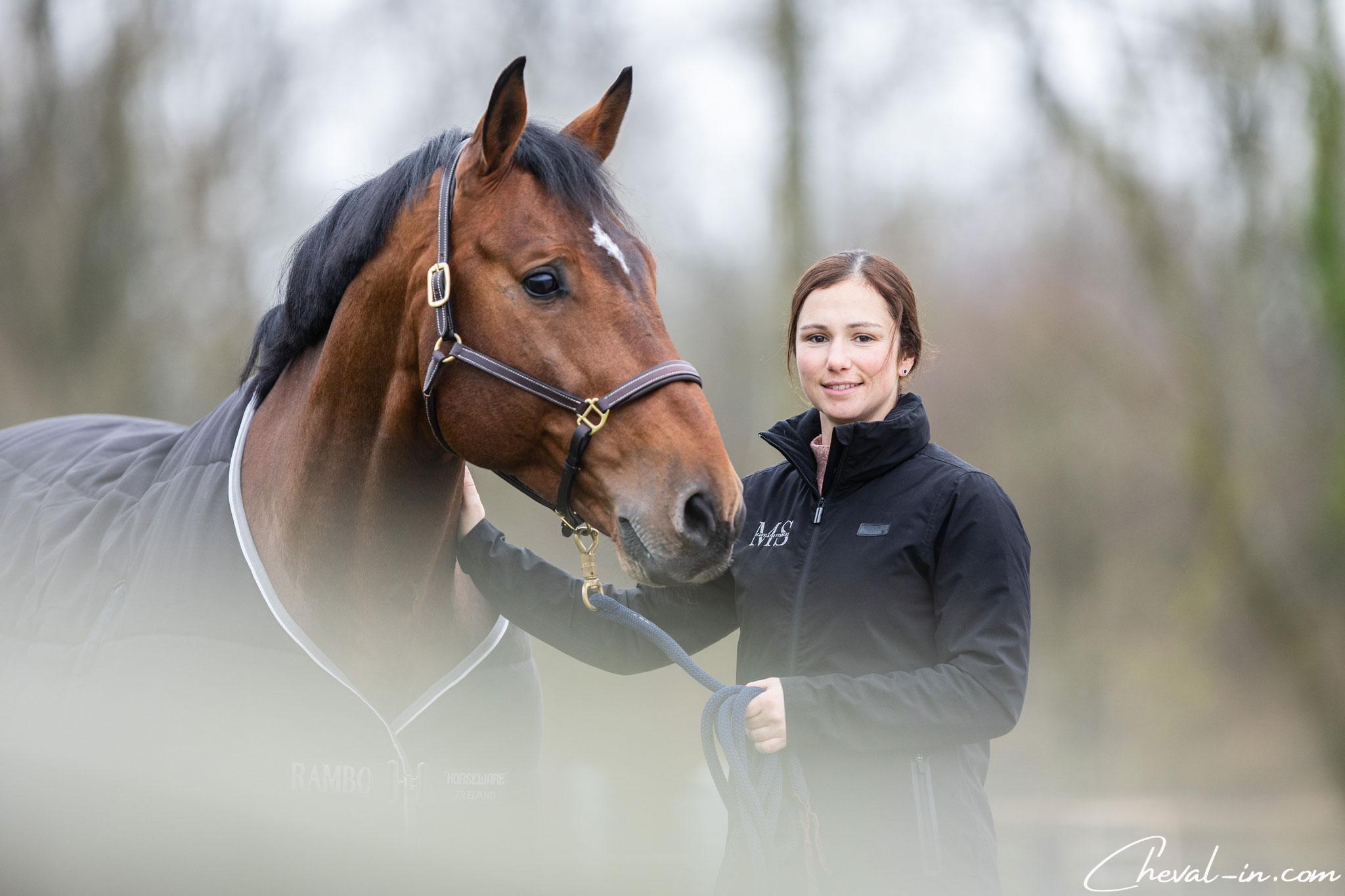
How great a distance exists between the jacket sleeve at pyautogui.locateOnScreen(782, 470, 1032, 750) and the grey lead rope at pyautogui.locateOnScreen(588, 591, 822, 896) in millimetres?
64

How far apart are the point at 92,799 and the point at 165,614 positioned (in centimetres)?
43

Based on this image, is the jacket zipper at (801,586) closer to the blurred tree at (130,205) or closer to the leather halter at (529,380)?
the leather halter at (529,380)

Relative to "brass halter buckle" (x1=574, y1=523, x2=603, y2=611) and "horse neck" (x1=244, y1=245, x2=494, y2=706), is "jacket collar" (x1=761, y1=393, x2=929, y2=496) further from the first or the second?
"horse neck" (x1=244, y1=245, x2=494, y2=706)

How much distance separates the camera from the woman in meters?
1.38

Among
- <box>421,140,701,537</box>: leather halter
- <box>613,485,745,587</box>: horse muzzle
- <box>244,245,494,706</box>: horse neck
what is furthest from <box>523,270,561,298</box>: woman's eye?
<box>613,485,745,587</box>: horse muzzle

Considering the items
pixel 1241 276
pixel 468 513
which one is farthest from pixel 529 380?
pixel 1241 276

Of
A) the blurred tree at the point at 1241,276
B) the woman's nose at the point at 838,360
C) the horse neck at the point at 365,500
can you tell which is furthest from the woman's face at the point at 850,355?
the blurred tree at the point at 1241,276

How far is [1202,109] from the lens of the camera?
6.05 m

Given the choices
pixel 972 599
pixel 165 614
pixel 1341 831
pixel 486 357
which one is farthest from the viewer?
pixel 1341 831

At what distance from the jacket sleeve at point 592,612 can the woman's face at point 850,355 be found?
0.37 meters

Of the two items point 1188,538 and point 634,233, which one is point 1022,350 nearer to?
point 1188,538

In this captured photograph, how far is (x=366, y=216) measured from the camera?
1710mm

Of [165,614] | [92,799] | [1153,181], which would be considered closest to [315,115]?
[1153,181]

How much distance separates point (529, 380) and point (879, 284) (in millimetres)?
610
